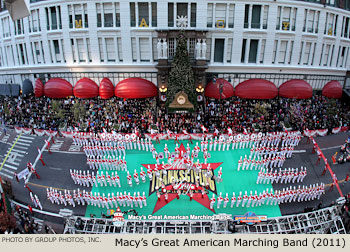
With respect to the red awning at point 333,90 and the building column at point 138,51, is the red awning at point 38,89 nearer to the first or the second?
the building column at point 138,51

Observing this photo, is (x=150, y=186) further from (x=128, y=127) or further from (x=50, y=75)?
(x=50, y=75)

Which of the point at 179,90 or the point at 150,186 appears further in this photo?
the point at 179,90

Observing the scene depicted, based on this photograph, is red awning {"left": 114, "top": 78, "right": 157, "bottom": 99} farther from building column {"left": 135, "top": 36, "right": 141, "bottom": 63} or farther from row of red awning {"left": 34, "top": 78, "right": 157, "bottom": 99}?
building column {"left": 135, "top": 36, "right": 141, "bottom": 63}

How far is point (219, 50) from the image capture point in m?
32.6

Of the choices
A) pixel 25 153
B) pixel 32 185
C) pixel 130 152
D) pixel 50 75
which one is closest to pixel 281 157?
pixel 130 152

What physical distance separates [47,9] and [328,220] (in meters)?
39.7

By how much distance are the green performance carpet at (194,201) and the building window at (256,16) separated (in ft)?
56.3

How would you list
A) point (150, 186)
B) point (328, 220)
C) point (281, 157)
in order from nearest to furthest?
1. point (328, 220)
2. point (150, 186)
3. point (281, 157)

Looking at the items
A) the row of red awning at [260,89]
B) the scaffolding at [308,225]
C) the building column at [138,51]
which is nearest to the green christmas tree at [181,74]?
the row of red awning at [260,89]

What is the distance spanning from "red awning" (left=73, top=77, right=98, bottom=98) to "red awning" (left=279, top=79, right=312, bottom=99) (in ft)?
84.9

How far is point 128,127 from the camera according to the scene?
29094 millimetres

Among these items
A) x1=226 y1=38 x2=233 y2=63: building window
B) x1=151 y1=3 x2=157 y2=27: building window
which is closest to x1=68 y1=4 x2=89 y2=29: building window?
x1=151 y1=3 x2=157 y2=27: building window

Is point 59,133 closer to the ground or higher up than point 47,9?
closer to the ground

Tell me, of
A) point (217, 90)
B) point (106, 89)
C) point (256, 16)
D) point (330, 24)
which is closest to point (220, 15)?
point (256, 16)
